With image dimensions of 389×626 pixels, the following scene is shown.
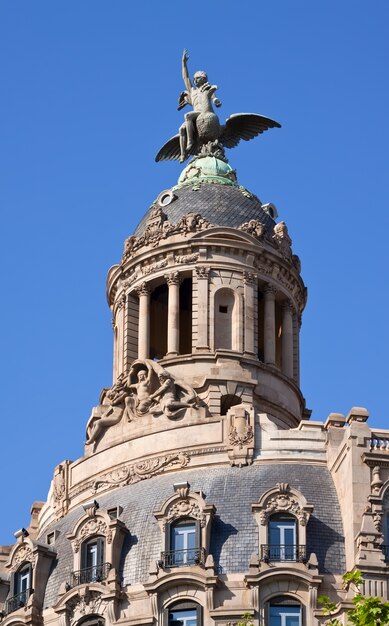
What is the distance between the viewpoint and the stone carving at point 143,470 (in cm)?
8069

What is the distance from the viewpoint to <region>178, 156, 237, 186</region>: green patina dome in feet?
313

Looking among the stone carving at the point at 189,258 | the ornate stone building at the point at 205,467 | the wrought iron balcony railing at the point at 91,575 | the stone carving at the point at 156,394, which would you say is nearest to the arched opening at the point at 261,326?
the ornate stone building at the point at 205,467

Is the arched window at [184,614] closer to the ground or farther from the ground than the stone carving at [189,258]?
closer to the ground

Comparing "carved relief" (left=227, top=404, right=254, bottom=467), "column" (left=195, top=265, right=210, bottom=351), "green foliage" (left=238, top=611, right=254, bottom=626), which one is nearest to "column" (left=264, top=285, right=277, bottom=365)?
"column" (left=195, top=265, right=210, bottom=351)

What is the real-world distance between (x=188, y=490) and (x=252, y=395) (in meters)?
9.91

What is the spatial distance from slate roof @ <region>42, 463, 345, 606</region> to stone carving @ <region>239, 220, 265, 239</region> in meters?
14.4

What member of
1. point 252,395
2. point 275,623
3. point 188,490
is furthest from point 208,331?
point 275,623

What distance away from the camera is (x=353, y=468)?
76.7 m

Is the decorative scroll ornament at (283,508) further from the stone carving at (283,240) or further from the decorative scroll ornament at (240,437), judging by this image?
the stone carving at (283,240)

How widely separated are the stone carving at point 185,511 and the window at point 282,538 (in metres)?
2.67

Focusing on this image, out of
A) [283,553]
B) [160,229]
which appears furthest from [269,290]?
[283,553]

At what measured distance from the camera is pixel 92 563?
78.7 meters

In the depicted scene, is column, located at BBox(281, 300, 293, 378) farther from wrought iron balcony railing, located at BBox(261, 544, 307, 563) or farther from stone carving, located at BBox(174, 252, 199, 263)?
wrought iron balcony railing, located at BBox(261, 544, 307, 563)

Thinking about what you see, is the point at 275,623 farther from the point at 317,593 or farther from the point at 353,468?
the point at 353,468
